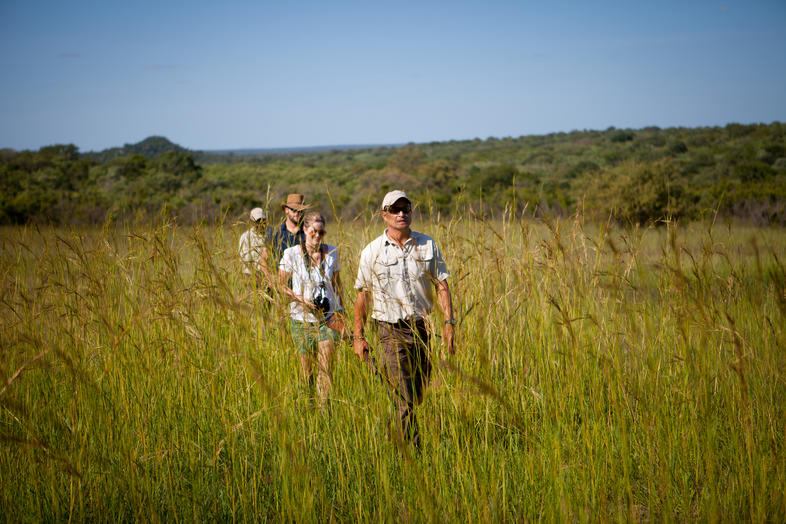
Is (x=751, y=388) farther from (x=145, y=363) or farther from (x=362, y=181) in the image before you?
(x=362, y=181)

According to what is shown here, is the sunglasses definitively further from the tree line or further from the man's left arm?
the tree line

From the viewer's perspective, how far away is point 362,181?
84.8 ft

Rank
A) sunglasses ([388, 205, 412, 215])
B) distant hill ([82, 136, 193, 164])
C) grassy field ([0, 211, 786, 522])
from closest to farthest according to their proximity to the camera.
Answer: grassy field ([0, 211, 786, 522])
sunglasses ([388, 205, 412, 215])
distant hill ([82, 136, 193, 164])

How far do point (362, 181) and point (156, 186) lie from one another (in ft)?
33.8

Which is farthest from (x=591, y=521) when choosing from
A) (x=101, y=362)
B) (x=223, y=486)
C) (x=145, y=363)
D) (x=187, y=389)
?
→ (x=101, y=362)

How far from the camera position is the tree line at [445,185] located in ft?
42.3

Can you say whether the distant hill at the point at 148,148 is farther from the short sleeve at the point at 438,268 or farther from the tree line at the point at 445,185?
the short sleeve at the point at 438,268

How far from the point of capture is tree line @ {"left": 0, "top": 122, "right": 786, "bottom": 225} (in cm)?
1290

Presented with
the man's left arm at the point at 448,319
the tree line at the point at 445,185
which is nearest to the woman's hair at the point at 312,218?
the man's left arm at the point at 448,319

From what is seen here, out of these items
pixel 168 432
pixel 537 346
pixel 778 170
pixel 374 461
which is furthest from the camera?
pixel 778 170

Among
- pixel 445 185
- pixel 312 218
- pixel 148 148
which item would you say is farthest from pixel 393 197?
pixel 148 148

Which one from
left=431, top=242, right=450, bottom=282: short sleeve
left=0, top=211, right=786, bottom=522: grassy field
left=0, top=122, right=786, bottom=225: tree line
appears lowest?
left=0, top=211, right=786, bottom=522: grassy field

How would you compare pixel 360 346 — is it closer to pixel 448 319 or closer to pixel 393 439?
pixel 448 319

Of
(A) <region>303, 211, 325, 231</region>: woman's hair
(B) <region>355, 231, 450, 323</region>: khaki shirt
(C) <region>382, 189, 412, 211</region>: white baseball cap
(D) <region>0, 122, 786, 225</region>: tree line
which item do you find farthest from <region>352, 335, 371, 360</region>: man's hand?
(D) <region>0, 122, 786, 225</region>: tree line
